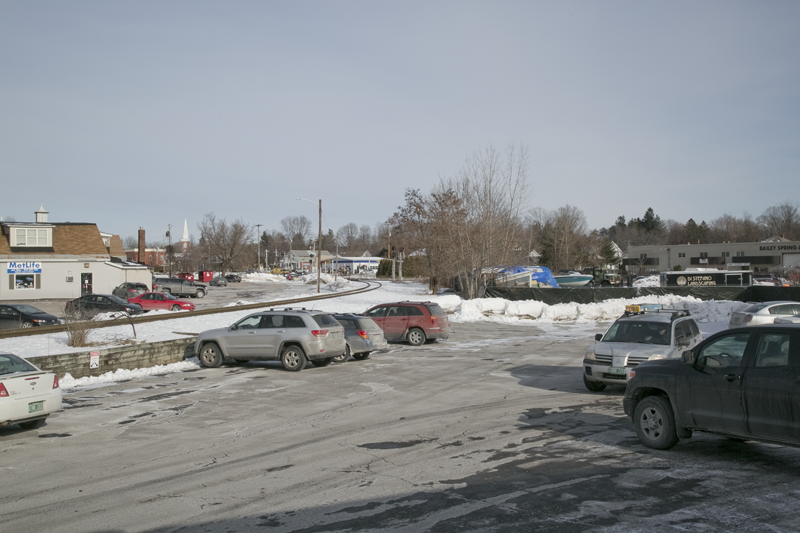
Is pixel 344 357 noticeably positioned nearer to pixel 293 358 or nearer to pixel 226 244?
pixel 293 358

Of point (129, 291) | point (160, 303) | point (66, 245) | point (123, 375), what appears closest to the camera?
point (123, 375)

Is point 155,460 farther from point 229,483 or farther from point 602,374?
point 602,374

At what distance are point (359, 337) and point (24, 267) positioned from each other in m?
40.8

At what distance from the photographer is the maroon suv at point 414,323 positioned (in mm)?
24125

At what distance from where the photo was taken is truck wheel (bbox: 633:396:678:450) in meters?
8.24

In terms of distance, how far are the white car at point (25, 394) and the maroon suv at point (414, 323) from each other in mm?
14668

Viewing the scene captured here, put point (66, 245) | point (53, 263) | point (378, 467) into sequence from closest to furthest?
point (378, 467)
point (53, 263)
point (66, 245)

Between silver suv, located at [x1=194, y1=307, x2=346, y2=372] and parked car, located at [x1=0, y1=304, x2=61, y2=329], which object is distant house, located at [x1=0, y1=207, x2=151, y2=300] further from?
silver suv, located at [x1=194, y1=307, x2=346, y2=372]

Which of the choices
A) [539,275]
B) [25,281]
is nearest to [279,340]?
[25,281]

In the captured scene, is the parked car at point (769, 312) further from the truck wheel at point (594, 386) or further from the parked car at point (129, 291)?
the parked car at point (129, 291)

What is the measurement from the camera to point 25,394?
1017 centimetres

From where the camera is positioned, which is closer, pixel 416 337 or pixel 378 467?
pixel 378 467

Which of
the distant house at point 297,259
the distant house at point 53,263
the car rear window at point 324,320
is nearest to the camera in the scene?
the car rear window at point 324,320

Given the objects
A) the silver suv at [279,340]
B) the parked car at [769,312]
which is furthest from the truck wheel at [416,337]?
the parked car at [769,312]
